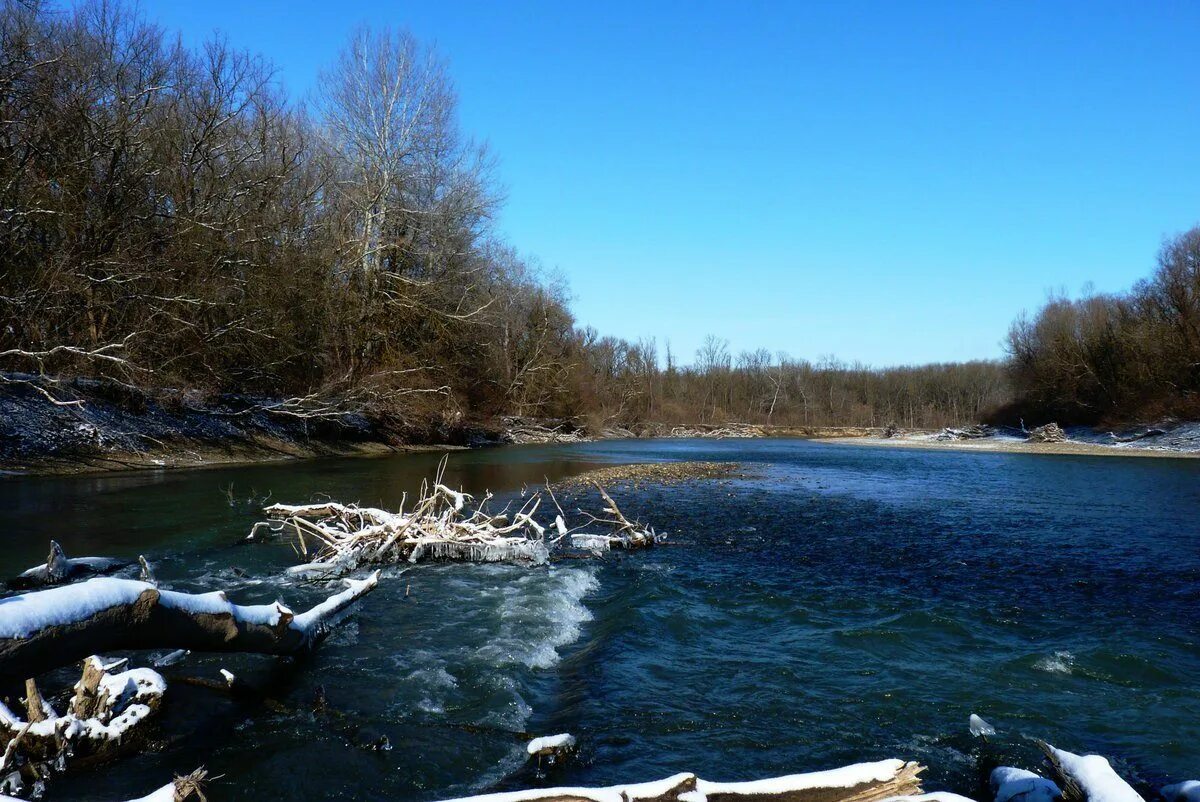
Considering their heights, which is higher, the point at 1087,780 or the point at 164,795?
the point at 164,795

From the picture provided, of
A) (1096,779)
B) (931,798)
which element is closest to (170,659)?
(931,798)

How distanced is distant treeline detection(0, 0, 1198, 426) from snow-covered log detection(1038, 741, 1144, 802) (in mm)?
20479

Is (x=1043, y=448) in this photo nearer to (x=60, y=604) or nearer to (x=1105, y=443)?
(x=1105, y=443)

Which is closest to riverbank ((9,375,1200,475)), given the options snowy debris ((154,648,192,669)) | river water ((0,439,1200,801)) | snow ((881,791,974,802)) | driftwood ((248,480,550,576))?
river water ((0,439,1200,801))

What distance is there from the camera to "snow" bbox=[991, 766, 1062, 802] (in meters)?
3.88

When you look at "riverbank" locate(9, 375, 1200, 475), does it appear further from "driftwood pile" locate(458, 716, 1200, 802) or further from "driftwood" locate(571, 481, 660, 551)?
"driftwood pile" locate(458, 716, 1200, 802)

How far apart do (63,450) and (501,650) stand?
18658 mm

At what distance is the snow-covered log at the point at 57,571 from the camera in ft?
26.3

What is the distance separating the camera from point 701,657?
699 cm

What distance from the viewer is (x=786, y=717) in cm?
554

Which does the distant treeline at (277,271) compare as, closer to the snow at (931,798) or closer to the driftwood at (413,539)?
the driftwood at (413,539)

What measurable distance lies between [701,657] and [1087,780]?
3742mm

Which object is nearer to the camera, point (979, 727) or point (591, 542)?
point (979, 727)

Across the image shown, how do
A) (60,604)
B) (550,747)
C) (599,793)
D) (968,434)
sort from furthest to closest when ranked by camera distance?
1. (968,434)
2. (550,747)
3. (60,604)
4. (599,793)
